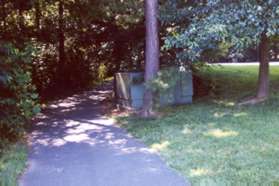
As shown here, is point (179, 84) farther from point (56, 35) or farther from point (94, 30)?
point (56, 35)

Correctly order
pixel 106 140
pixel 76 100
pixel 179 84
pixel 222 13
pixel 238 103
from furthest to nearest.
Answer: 1. pixel 76 100
2. pixel 179 84
3. pixel 238 103
4. pixel 222 13
5. pixel 106 140

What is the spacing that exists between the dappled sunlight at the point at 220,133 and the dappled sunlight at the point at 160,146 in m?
0.94

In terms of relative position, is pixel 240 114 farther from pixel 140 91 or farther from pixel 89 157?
pixel 89 157

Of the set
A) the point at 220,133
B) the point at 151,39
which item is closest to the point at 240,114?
A: the point at 220,133

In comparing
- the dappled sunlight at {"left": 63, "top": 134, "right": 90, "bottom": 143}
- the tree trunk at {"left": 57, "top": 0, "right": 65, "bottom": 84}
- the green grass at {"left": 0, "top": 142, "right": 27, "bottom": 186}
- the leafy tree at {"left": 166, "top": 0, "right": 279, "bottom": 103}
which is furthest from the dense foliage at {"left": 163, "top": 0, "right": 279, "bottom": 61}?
the tree trunk at {"left": 57, "top": 0, "right": 65, "bottom": 84}

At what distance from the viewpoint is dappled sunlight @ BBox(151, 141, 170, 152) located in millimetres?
8026

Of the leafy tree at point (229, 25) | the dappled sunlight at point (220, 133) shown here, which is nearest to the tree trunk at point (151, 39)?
the leafy tree at point (229, 25)

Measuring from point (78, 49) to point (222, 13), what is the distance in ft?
37.3

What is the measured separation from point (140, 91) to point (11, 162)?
6.03m

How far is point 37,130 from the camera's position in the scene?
A: 10.6 m

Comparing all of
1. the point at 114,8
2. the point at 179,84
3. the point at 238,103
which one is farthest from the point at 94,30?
the point at 238,103

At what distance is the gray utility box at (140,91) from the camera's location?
1291 cm

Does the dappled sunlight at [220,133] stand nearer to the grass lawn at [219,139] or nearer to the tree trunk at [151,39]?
the grass lawn at [219,139]

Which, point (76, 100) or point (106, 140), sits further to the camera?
point (76, 100)
